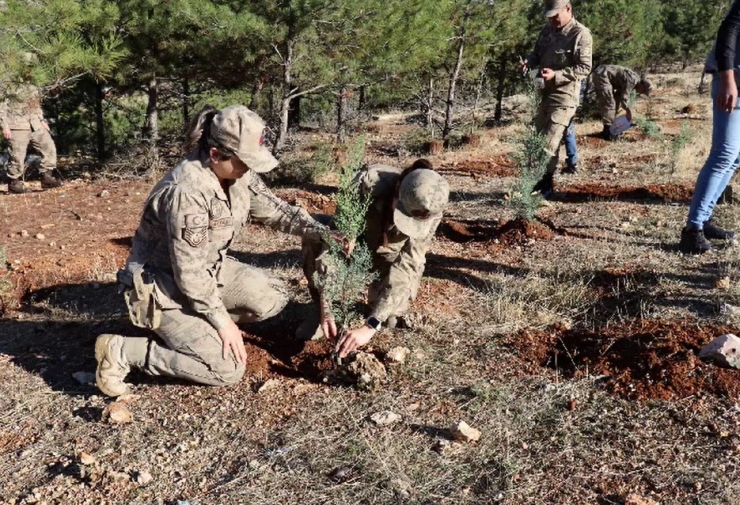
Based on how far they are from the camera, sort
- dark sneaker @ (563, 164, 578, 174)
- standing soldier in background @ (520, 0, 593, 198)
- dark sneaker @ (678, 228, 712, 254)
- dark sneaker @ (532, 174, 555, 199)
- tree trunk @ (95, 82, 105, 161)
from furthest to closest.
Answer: tree trunk @ (95, 82, 105, 161)
dark sneaker @ (563, 164, 578, 174)
dark sneaker @ (532, 174, 555, 199)
standing soldier in background @ (520, 0, 593, 198)
dark sneaker @ (678, 228, 712, 254)

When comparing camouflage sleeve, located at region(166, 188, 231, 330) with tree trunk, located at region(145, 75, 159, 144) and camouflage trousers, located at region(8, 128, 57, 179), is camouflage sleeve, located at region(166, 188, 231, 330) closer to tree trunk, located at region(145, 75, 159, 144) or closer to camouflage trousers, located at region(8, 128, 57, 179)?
tree trunk, located at region(145, 75, 159, 144)

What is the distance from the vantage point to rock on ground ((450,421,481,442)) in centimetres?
246

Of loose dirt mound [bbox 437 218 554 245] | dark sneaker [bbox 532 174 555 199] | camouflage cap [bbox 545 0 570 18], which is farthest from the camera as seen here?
dark sneaker [bbox 532 174 555 199]

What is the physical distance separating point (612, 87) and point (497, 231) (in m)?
5.95

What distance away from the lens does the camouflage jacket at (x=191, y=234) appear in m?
2.67

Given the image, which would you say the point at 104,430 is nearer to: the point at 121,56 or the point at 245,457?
the point at 245,457

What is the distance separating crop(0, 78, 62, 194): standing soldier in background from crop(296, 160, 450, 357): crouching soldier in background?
526 cm

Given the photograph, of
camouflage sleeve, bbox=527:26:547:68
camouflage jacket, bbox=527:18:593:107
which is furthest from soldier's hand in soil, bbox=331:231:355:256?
camouflage sleeve, bbox=527:26:547:68

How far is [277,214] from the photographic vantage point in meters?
3.22

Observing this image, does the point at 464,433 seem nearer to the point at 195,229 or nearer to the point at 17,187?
the point at 195,229

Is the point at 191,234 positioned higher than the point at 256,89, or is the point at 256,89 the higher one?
the point at 256,89

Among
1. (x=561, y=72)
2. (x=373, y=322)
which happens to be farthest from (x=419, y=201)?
(x=561, y=72)

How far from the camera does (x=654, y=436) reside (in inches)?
97.7

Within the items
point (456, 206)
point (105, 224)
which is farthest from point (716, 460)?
point (105, 224)
